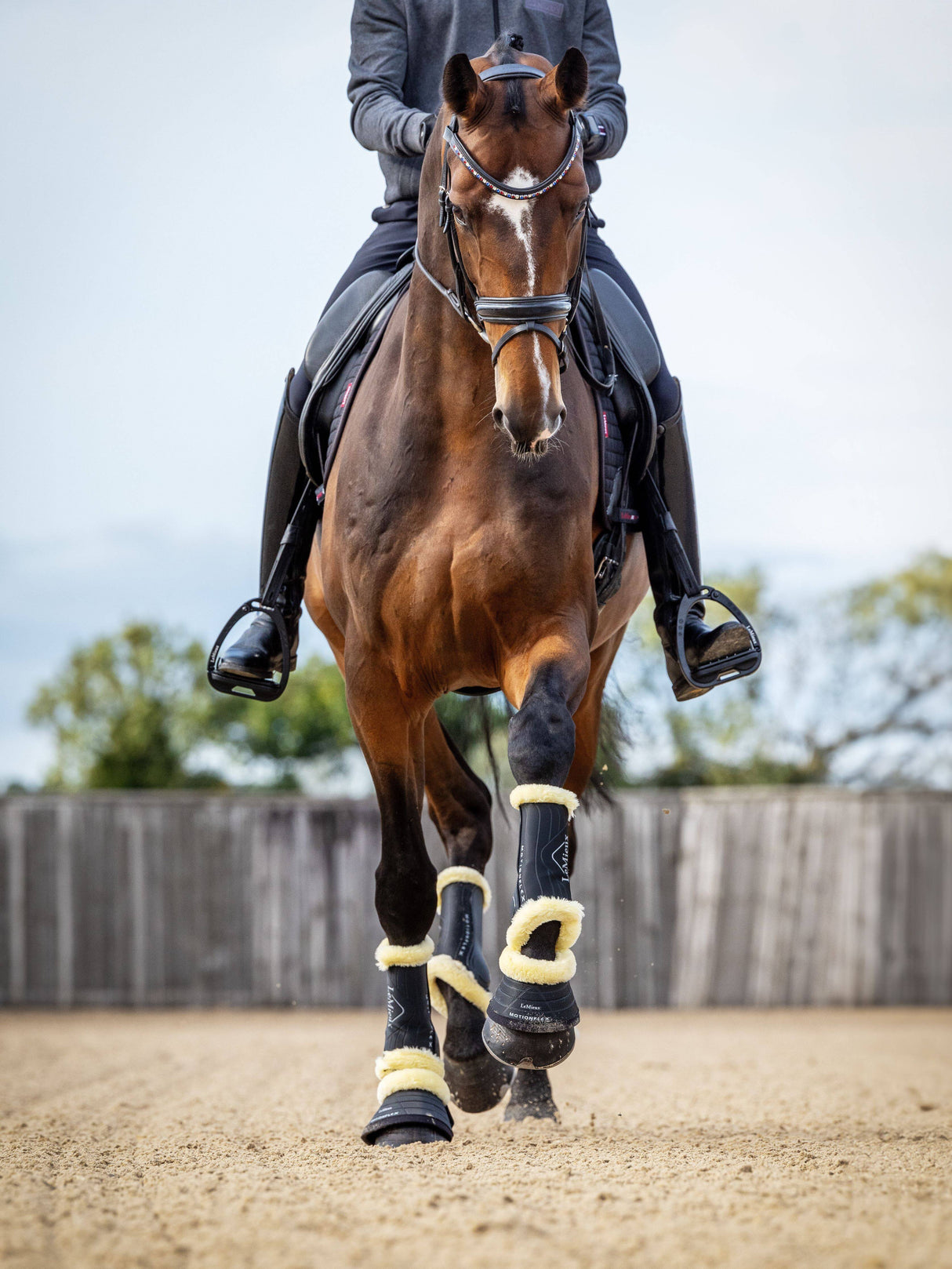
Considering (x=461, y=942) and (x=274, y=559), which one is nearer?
(x=461, y=942)

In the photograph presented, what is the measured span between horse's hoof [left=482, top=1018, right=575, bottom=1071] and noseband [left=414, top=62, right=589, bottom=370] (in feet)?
5.99

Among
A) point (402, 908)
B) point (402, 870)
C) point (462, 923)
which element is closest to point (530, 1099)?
point (462, 923)

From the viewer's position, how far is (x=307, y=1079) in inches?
309

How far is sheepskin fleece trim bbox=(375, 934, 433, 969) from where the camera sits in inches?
183

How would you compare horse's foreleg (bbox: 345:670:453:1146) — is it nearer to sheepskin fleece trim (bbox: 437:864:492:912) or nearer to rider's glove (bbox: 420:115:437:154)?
sheepskin fleece trim (bbox: 437:864:492:912)

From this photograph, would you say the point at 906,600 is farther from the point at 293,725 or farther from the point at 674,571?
the point at 674,571

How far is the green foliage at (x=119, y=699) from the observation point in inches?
1268

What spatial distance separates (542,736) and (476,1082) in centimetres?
214

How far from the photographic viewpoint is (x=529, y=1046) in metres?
3.51

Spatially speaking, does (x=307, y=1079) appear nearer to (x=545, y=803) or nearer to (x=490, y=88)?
(x=545, y=803)

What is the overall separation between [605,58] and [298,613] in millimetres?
2631

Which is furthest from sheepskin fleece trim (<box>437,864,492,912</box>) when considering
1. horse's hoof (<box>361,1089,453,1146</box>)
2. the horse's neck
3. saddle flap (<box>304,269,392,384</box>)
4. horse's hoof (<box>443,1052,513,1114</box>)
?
the horse's neck

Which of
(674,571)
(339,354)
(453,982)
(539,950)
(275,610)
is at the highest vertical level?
(339,354)

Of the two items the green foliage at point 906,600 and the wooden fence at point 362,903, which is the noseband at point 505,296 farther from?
the green foliage at point 906,600
